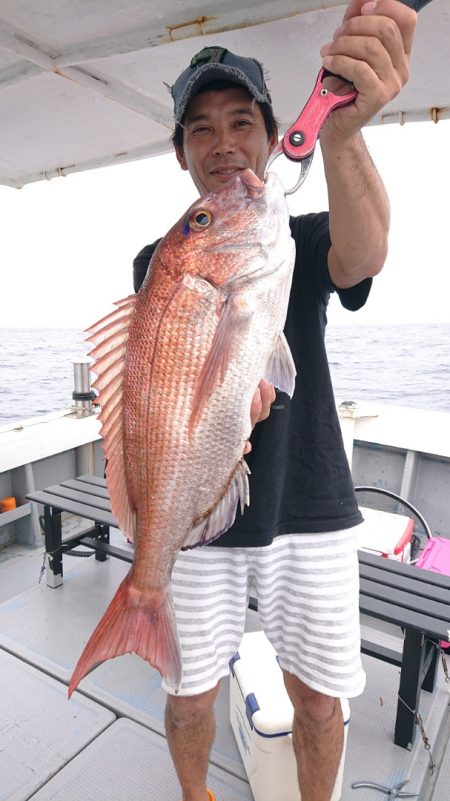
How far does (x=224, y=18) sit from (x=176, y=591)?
261cm

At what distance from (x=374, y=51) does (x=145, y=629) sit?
1489 mm

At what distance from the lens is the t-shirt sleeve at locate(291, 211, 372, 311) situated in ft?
5.07

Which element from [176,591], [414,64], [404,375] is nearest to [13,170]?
[414,64]

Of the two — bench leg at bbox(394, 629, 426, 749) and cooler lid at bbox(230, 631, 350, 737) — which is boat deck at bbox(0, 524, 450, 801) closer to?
bench leg at bbox(394, 629, 426, 749)

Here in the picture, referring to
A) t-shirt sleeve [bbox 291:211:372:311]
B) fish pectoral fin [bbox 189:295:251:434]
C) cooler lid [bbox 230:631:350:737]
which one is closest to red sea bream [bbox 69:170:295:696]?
fish pectoral fin [bbox 189:295:251:434]

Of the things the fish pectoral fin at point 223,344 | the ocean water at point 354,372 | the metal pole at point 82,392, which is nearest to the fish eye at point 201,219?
the fish pectoral fin at point 223,344

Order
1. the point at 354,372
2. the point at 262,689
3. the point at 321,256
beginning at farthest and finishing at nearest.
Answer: the point at 354,372, the point at 262,689, the point at 321,256

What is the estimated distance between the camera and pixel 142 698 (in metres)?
2.77

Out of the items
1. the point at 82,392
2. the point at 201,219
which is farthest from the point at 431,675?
the point at 82,392

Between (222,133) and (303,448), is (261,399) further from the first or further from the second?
(222,133)

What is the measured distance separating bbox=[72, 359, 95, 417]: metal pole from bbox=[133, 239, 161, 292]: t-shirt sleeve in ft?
12.1

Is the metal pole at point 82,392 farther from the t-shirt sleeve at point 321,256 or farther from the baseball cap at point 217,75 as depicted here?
the t-shirt sleeve at point 321,256

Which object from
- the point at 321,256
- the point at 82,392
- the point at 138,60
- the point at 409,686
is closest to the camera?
the point at 321,256

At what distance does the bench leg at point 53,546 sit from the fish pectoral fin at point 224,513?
2778mm
